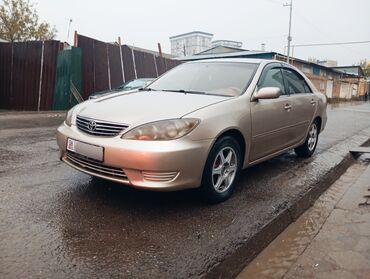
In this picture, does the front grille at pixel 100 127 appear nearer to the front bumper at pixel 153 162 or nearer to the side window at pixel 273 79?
the front bumper at pixel 153 162

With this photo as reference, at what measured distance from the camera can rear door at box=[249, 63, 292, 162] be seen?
12.8 feet

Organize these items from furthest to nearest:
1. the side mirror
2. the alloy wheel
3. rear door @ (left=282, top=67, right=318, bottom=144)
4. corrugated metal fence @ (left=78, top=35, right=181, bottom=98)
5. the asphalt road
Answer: corrugated metal fence @ (left=78, top=35, right=181, bottom=98) → rear door @ (left=282, top=67, right=318, bottom=144) → the side mirror → the alloy wheel → the asphalt road

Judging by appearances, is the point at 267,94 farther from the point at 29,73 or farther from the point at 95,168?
the point at 29,73

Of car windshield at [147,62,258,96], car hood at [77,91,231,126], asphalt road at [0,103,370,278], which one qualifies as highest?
car windshield at [147,62,258,96]

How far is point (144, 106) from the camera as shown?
337 centimetres

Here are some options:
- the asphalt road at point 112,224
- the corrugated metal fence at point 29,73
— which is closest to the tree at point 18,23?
the corrugated metal fence at point 29,73

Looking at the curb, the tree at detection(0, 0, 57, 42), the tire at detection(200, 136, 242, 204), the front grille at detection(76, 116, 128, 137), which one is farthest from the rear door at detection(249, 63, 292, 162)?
the tree at detection(0, 0, 57, 42)

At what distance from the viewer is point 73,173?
169 inches

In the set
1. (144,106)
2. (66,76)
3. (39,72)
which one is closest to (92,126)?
(144,106)

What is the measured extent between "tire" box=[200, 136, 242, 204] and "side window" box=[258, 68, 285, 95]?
96 centimetres

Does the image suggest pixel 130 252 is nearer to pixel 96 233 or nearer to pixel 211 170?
pixel 96 233

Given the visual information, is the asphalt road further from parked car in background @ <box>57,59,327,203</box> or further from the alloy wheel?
parked car in background @ <box>57,59,327,203</box>

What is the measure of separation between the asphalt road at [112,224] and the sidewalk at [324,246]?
0.27 m

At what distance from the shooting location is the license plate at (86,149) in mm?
3078
